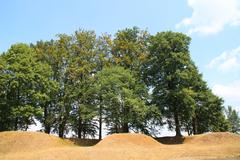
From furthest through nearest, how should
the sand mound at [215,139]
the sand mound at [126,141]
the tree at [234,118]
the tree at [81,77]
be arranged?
the tree at [234,118] → the tree at [81,77] → the sand mound at [215,139] → the sand mound at [126,141]

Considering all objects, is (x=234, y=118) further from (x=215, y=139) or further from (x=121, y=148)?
(x=121, y=148)

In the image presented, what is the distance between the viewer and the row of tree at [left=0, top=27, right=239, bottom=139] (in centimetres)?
4447

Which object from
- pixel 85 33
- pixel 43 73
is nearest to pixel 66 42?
pixel 85 33

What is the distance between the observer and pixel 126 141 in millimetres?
37312

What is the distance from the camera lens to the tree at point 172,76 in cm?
4547

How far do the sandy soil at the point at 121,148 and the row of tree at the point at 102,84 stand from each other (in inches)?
222

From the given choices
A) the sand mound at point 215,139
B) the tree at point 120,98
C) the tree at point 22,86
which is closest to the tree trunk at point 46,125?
the tree at point 22,86

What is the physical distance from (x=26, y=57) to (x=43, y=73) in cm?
325

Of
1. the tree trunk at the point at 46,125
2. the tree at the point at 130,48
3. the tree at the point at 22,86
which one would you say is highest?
the tree at the point at 130,48

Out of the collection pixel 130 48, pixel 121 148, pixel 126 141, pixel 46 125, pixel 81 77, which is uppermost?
pixel 130 48

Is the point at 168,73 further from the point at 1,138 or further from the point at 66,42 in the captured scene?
the point at 1,138

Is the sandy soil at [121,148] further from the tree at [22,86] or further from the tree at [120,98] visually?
the tree at [22,86]

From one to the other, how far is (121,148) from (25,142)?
1143 centimetres

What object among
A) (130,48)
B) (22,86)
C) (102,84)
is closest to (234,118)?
(130,48)
